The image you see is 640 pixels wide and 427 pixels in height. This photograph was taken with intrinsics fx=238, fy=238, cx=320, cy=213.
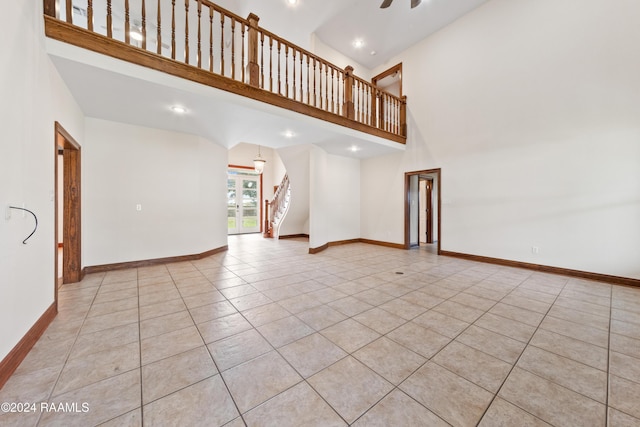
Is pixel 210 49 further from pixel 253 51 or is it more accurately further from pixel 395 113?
pixel 395 113

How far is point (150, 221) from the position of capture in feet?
14.5

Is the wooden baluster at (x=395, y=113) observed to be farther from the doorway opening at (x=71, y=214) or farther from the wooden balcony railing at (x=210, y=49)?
the doorway opening at (x=71, y=214)

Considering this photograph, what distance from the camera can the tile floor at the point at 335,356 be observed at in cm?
135

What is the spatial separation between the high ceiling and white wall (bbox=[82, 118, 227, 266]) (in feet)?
10.3

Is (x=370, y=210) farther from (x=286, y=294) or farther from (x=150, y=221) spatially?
(x=150, y=221)

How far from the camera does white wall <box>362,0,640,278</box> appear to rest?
137 inches

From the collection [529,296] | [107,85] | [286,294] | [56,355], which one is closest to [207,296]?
[286,294]

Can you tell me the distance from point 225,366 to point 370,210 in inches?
235

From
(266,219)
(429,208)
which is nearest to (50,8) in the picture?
(266,219)

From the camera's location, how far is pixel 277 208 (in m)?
8.65

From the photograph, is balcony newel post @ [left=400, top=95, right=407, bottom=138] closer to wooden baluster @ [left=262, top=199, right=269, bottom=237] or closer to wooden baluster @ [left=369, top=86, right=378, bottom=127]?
wooden baluster @ [left=369, top=86, right=378, bottom=127]

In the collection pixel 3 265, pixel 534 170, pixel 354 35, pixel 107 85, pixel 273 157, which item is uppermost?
pixel 354 35

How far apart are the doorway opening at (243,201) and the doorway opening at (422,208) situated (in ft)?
20.1

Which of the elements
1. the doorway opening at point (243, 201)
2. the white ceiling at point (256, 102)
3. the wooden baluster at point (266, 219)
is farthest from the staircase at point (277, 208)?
the white ceiling at point (256, 102)
